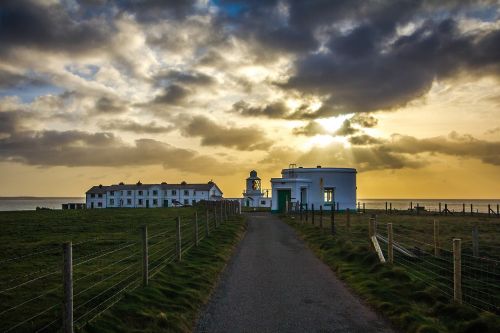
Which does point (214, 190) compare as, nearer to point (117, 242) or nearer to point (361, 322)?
point (117, 242)

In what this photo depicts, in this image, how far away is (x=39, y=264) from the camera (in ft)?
56.0

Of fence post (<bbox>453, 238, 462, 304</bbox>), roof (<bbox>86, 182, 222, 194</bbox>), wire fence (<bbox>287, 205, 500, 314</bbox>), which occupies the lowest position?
wire fence (<bbox>287, 205, 500, 314</bbox>)

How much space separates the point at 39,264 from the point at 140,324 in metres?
9.93

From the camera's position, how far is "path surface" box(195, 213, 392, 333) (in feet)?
29.7

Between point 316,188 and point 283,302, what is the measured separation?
46.8m

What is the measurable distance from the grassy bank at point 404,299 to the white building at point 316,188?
1497 inches

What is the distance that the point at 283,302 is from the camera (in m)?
10.9

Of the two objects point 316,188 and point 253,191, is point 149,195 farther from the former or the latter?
point 316,188

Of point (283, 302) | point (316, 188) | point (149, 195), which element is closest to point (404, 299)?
point (283, 302)

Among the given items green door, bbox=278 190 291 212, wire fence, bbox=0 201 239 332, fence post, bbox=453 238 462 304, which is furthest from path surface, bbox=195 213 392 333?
green door, bbox=278 190 291 212

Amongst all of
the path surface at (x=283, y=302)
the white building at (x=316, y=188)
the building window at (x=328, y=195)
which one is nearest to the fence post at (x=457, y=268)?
the path surface at (x=283, y=302)

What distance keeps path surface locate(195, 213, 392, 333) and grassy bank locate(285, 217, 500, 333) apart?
1.29 feet

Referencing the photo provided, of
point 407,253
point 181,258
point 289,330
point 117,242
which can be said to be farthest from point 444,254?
point 117,242

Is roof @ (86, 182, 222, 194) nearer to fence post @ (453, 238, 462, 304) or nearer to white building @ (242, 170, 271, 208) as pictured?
white building @ (242, 170, 271, 208)
